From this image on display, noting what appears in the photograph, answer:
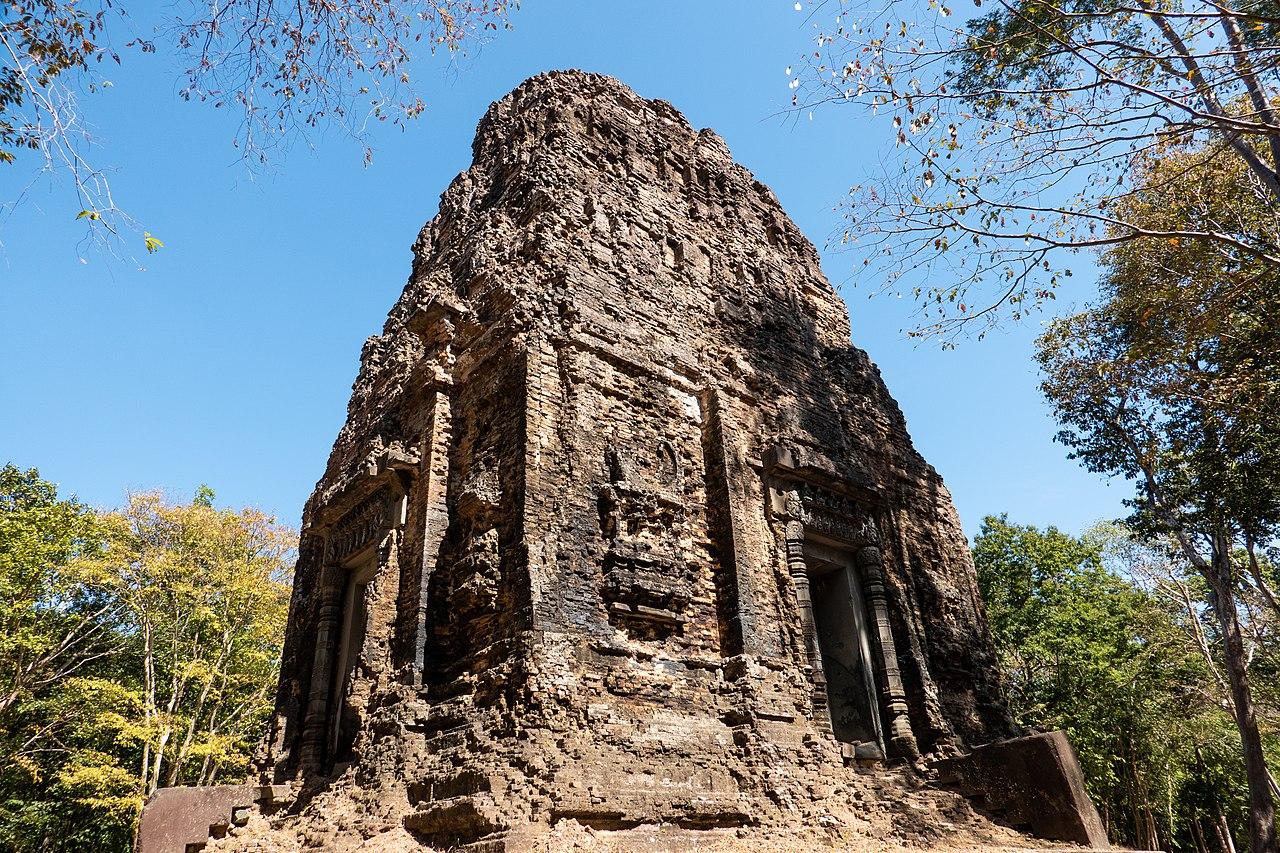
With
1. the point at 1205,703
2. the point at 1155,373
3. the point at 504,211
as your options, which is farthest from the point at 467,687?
the point at 1205,703

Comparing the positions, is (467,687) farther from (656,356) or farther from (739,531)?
(656,356)

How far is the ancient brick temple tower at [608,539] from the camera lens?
7.87 meters

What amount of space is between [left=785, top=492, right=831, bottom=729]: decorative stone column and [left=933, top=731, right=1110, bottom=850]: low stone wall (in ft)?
5.56

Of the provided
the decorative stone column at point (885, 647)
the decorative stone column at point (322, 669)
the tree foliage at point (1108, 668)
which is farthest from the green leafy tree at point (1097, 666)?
the decorative stone column at point (322, 669)

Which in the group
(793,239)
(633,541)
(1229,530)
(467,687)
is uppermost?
(793,239)

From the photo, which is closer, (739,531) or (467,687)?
(467,687)

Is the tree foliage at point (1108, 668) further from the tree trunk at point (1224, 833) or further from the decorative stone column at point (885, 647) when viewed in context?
the decorative stone column at point (885, 647)

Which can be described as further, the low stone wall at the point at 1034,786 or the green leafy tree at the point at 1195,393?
the green leafy tree at the point at 1195,393

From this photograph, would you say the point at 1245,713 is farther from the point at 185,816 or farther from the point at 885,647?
the point at 185,816

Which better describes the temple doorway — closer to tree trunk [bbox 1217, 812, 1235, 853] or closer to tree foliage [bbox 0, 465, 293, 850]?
tree foliage [bbox 0, 465, 293, 850]

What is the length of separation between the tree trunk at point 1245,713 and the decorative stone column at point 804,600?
11.4 metres

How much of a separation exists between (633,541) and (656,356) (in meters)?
2.86

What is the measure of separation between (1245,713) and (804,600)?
12.2 meters

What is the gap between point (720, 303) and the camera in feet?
42.7
